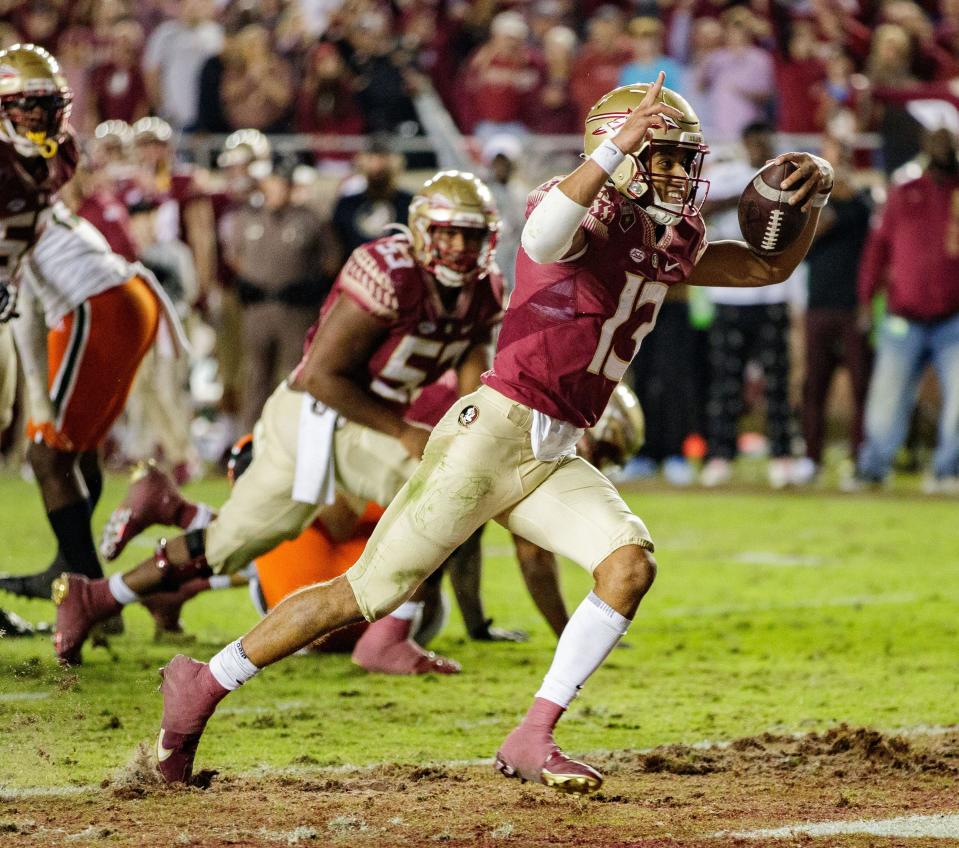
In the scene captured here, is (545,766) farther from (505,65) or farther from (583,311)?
(505,65)

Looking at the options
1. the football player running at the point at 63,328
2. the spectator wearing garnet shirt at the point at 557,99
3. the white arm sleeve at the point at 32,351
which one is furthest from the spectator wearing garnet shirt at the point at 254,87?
the white arm sleeve at the point at 32,351

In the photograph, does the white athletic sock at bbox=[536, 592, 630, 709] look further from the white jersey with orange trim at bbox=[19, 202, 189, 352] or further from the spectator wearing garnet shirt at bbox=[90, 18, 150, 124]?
the spectator wearing garnet shirt at bbox=[90, 18, 150, 124]

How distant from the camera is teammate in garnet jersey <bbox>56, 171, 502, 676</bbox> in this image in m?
5.19

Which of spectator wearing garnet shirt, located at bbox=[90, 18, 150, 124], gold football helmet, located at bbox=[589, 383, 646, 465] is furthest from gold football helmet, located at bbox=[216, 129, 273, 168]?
gold football helmet, located at bbox=[589, 383, 646, 465]

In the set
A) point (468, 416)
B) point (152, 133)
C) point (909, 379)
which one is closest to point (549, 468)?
point (468, 416)

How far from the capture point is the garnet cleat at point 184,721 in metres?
3.92

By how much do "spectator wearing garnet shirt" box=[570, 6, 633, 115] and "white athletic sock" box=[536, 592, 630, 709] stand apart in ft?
29.1

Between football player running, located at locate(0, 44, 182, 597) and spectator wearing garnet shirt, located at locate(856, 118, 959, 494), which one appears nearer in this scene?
football player running, located at locate(0, 44, 182, 597)

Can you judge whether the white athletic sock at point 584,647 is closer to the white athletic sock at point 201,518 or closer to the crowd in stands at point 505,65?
the white athletic sock at point 201,518

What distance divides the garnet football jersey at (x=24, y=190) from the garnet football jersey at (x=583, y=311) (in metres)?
2.20

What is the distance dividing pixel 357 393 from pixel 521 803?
69.8 inches


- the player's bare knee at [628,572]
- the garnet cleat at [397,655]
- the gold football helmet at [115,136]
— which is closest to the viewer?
the player's bare knee at [628,572]

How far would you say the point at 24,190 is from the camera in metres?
5.51

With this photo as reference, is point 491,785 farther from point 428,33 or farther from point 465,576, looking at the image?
point 428,33
